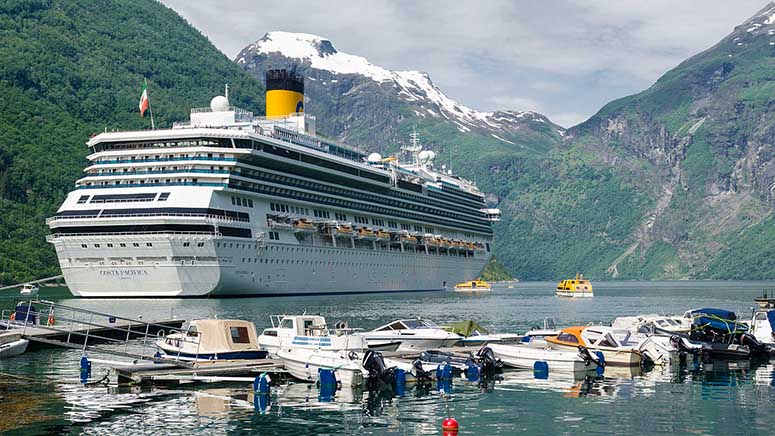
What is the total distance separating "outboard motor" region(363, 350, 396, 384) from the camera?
4056 cm

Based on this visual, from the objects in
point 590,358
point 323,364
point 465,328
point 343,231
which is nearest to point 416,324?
point 465,328

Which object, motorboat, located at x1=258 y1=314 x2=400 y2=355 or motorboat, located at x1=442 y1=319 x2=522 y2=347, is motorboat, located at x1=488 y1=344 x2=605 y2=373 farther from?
motorboat, located at x1=258 y1=314 x2=400 y2=355

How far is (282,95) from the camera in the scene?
149750mm

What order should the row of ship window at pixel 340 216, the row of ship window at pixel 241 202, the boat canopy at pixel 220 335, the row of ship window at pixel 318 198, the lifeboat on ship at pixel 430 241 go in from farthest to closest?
the lifeboat on ship at pixel 430 241, the row of ship window at pixel 340 216, the row of ship window at pixel 318 198, the row of ship window at pixel 241 202, the boat canopy at pixel 220 335

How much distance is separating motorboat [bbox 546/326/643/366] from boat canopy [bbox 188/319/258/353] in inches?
629

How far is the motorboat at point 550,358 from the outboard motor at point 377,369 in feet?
28.7

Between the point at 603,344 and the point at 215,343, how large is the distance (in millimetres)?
19442

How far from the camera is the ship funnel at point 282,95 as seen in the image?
149500mm

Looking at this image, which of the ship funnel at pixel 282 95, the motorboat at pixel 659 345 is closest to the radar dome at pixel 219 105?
the ship funnel at pixel 282 95

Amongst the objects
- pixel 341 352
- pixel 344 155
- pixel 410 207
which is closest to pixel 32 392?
pixel 341 352

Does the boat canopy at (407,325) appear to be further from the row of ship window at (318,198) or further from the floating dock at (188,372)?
the row of ship window at (318,198)

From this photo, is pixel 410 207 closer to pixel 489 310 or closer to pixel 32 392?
pixel 489 310

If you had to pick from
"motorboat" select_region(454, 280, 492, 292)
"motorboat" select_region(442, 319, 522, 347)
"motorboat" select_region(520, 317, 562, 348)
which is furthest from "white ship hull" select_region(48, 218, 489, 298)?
"motorboat" select_region(454, 280, 492, 292)

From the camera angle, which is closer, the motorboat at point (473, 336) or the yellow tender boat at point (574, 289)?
the motorboat at point (473, 336)
